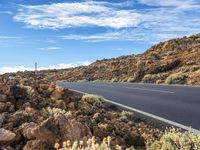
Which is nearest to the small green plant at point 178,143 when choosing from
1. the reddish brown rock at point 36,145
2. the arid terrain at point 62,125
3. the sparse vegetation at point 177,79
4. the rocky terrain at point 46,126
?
the arid terrain at point 62,125

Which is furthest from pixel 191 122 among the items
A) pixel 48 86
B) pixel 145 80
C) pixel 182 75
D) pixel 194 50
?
pixel 194 50

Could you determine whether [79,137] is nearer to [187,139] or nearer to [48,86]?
[187,139]

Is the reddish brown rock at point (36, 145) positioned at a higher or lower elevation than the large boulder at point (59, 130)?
lower

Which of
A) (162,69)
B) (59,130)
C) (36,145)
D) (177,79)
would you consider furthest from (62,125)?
(162,69)

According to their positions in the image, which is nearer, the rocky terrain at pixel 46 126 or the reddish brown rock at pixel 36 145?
the reddish brown rock at pixel 36 145

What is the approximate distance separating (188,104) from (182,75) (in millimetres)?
23427

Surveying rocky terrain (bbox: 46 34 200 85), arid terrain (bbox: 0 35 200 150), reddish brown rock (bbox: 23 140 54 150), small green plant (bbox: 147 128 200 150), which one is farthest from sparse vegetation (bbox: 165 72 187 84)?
reddish brown rock (bbox: 23 140 54 150)

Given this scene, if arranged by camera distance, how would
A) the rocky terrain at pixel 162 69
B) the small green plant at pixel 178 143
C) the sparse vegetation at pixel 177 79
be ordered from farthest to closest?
the rocky terrain at pixel 162 69
the sparse vegetation at pixel 177 79
the small green plant at pixel 178 143

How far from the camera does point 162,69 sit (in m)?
51.0

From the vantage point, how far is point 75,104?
1455 centimetres

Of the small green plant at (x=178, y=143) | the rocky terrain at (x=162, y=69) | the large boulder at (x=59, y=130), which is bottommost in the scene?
the small green plant at (x=178, y=143)

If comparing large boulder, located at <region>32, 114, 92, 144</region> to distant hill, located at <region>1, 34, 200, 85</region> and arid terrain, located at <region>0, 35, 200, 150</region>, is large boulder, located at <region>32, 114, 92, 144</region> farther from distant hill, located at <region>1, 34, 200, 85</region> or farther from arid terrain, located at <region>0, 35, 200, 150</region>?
distant hill, located at <region>1, 34, 200, 85</region>

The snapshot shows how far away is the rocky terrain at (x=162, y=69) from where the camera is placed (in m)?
42.8

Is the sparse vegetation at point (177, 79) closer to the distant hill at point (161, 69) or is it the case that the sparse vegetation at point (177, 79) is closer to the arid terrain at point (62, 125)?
the distant hill at point (161, 69)
